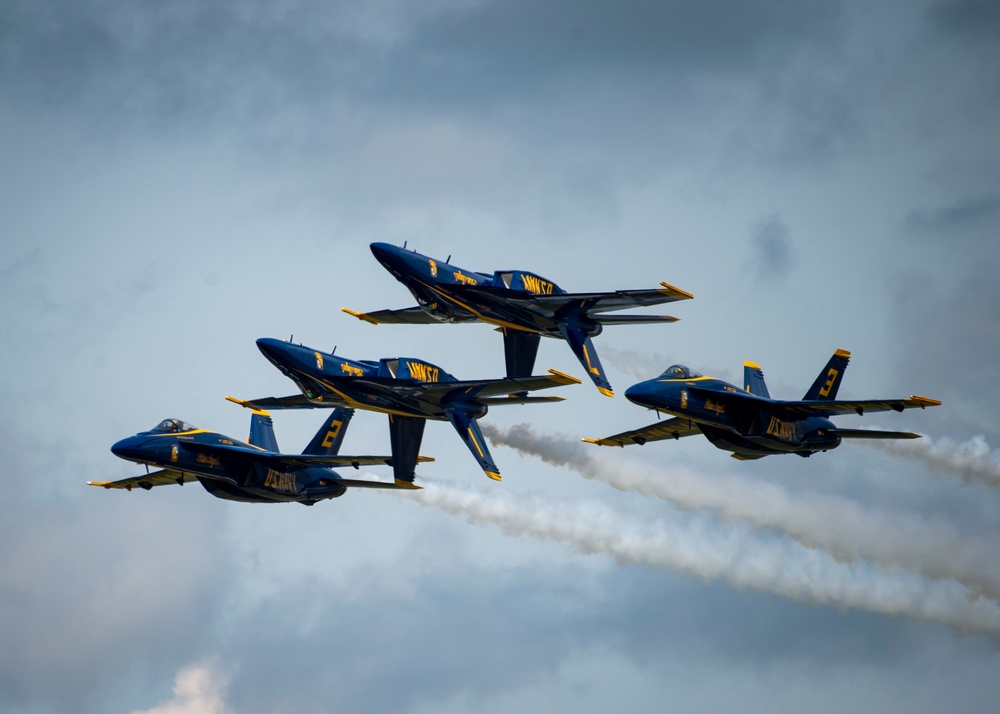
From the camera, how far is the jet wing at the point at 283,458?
112m

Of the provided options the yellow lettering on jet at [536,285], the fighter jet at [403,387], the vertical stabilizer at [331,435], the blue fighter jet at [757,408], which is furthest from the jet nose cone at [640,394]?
the vertical stabilizer at [331,435]

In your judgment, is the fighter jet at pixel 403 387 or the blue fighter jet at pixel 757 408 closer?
the blue fighter jet at pixel 757 408

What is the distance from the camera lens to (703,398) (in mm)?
105500

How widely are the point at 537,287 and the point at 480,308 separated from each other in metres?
3.47

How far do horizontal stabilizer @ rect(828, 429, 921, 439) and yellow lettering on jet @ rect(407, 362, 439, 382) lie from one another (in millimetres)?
22562

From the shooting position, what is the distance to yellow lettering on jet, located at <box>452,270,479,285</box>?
10931 centimetres

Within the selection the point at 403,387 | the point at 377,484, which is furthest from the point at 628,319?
the point at 377,484

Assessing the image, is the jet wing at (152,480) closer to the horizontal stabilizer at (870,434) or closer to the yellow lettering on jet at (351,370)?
the yellow lettering on jet at (351,370)

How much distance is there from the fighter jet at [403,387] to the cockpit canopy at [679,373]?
6560mm

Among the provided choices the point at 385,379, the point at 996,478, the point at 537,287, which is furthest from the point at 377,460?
the point at 996,478

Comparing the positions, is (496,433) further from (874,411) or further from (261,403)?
(874,411)

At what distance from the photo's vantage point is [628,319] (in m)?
112

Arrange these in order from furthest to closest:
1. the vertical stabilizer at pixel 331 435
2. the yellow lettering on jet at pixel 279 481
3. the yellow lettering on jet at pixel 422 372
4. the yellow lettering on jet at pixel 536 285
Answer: the vertical stabilizer at pixel 331 435
the yellow lettering on jet at pixel 279 481
the yellow lettering on jet at pixel 536 285
the yellow lettering on jet at pixel 422 372

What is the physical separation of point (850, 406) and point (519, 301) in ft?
63.5
